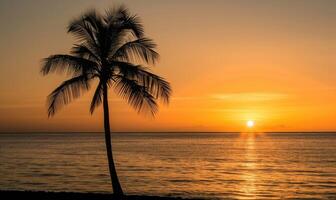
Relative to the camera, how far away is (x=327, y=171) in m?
49.3

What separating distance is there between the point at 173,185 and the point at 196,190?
130 inches

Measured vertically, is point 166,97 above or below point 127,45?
below

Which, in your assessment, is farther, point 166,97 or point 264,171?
point 264,171

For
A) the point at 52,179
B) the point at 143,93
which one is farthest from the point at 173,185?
the point at 143,93

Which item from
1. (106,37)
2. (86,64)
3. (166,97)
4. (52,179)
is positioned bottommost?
(52,179)

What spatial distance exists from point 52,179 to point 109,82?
2426 cm

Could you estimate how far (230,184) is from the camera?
3734 cm

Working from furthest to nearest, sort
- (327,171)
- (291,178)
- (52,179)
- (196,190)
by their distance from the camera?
1. (327,171)
2. (291,178)
3. (52,179)
4. (196,190)

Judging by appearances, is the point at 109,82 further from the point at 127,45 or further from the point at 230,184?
the point at 230,184

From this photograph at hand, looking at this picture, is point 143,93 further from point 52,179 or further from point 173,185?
point 52,179

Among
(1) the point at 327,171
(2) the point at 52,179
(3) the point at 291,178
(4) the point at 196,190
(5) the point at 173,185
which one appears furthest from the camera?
(1) the point at 327,171

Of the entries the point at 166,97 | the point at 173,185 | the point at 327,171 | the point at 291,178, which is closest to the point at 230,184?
the point at 173,185

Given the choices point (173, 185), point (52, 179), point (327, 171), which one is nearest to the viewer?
point (173, 185)

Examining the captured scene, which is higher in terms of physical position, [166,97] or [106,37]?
[106,37]
